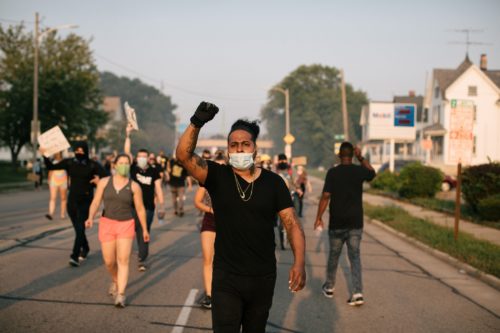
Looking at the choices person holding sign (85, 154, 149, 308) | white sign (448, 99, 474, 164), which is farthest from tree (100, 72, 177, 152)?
person holding sign (85, 154, 149, 308)

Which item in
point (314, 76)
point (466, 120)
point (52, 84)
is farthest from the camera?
point (314, 76)

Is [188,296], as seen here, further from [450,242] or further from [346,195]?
[450,242]

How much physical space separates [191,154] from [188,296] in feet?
13.2

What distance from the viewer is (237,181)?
4012 mm

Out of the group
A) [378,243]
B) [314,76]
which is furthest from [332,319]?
[314,76]

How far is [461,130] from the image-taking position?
12625 millimetres

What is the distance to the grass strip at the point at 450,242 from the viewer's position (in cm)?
1005

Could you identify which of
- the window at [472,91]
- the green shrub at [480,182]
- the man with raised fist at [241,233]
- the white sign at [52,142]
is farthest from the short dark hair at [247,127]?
the window at [472,91]

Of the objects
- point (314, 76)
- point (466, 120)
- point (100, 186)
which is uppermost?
point (314, 76)

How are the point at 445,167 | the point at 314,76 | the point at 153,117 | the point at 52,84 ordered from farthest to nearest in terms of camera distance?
the point at 153,117 → the point at 314,76 → the point at 445,167 → the point at 52,84

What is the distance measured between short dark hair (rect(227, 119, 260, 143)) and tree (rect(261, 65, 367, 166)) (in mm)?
86804

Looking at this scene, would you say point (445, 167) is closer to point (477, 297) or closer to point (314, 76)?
point (477, 297)

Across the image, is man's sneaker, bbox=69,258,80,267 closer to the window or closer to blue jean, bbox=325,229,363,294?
blue jean, bbox=325,229,363,294

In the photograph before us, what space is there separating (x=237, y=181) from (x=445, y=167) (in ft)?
163
